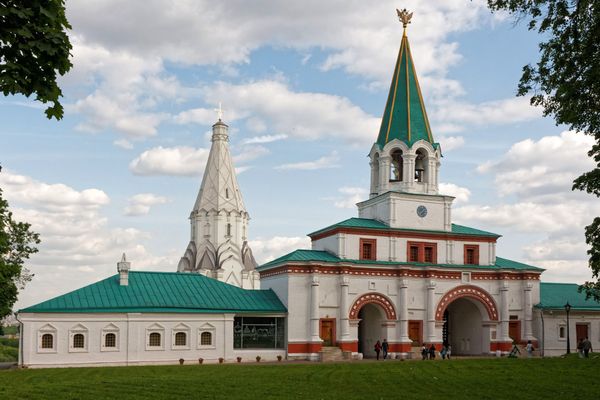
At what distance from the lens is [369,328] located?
46094mm

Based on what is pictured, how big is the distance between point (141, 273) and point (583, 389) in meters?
27.8

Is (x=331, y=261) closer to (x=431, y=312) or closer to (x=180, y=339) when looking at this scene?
(x=431, y=312)

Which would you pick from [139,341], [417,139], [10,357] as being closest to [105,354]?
[139,341]

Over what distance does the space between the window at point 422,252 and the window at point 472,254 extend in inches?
94.2

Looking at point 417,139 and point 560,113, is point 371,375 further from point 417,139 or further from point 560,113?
point 417,139

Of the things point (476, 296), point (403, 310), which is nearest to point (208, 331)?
point (403, 310)

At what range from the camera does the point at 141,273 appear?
42.6 meters

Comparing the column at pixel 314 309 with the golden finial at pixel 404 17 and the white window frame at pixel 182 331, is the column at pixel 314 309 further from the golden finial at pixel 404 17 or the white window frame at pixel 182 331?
the golden finial at pixel 404 17

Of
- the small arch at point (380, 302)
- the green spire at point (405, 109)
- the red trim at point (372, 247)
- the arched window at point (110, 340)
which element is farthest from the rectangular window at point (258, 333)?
the green spire at point (405, 109)

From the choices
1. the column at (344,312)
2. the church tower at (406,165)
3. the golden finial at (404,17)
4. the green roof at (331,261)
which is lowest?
the column at (344,312)

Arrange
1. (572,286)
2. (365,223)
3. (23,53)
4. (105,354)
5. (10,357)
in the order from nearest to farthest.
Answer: (23,53) < (105,354) < (365,223) < (10,357) < (572,286)

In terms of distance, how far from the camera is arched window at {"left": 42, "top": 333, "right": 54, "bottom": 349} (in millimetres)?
36594

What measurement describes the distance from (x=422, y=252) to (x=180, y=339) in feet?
53.6

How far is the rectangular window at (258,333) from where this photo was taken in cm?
4159
